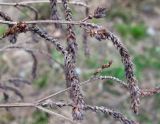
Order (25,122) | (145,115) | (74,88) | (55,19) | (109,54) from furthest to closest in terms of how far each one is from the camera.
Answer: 1. (109,54)
2. (145,115)
3. (25,122)
4. (55,19)
5. (74,88)

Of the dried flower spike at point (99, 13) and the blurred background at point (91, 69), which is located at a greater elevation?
the dried flower spike at point (99, 13)

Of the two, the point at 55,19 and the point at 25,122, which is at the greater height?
the point at 55,19

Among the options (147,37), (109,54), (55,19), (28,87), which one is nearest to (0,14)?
(55,19)

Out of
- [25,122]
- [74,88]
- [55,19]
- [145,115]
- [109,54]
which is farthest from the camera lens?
[109,54]

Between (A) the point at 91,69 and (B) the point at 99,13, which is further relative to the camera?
(A) the point at 91,69

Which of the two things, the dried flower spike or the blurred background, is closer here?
the dried flower spike

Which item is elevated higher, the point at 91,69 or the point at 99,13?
the point at 99,13

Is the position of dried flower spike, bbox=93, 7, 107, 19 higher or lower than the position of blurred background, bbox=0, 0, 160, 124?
higher

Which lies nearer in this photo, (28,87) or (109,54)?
(28,87)

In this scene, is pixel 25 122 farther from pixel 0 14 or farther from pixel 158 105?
pixel 0 14

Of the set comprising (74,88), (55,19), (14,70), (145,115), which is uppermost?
(55,19)

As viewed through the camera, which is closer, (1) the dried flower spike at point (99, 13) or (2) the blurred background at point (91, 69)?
(1) the dried flower spike at point (99, 13)
